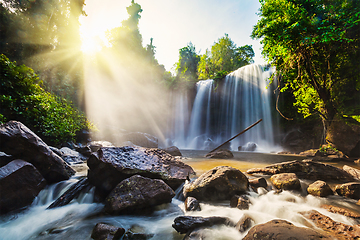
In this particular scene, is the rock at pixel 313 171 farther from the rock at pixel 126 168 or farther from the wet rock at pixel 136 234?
the wet rock at pixel 136 234

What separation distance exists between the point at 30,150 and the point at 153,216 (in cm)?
352

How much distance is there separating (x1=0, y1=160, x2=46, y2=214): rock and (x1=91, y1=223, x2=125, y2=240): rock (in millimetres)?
2057

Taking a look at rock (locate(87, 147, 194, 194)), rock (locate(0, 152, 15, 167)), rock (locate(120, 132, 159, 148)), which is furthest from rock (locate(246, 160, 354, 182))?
rock (locate(120, 132, 159, 148))

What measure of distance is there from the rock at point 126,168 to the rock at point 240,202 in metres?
1.43

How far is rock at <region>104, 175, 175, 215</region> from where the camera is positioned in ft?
8.85

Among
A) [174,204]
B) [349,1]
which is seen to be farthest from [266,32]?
[174,204]

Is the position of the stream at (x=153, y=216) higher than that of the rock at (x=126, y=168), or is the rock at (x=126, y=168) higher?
the rock at (x=126, y=168)

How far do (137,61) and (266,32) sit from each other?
79.1ft

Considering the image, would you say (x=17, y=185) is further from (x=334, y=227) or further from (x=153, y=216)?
(x=334, y=227)

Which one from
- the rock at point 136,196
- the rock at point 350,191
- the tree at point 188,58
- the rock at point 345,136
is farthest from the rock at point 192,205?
the tree at point 188,58

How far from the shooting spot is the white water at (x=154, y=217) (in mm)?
2363

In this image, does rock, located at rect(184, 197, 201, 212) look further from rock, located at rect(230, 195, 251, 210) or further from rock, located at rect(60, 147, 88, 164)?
rock, located at rect(60, 147, 88, 164)

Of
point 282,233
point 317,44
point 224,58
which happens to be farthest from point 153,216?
point 224,58

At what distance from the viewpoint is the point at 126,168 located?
344cm
